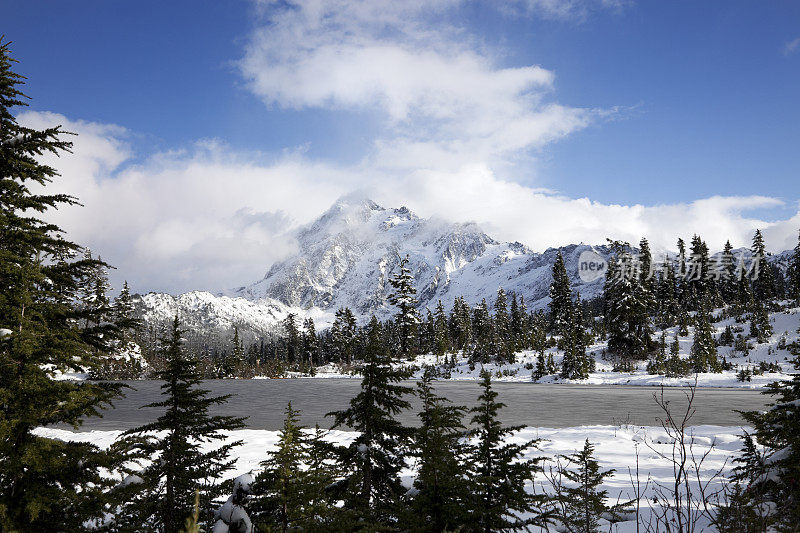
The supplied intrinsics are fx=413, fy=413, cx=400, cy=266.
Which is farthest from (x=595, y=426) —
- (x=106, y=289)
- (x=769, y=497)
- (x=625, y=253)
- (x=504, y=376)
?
(x=106, y=289)

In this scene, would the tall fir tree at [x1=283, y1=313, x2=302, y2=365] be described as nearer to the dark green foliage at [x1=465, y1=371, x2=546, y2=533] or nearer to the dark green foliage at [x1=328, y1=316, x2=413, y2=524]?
the dark green foliage at [x1=328, y1=316, x2=413, y2=524]

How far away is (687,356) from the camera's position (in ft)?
126

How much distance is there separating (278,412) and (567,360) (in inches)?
1023

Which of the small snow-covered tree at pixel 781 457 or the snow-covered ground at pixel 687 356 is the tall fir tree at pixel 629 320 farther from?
the small snow-covered tree at pixel 781 457

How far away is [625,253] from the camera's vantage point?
47812 mm

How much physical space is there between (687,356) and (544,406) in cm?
2515

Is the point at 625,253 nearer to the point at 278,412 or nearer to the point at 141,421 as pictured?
the point at 278,412

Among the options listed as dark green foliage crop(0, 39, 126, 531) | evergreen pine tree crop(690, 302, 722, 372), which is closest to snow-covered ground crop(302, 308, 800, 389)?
evergreen pine tree crop(690, 302, 722, 372)

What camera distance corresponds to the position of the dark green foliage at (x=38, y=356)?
456 cm

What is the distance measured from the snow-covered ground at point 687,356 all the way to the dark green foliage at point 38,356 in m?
24.0

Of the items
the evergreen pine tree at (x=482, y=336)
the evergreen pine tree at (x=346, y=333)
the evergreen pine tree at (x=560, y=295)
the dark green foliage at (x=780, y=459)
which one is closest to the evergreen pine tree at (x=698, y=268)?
the evergreen pine tree at (x=560, y=295)

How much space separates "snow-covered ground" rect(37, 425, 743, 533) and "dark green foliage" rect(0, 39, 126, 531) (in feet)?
16.8

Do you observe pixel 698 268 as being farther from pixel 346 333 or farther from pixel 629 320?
pixel 346 333

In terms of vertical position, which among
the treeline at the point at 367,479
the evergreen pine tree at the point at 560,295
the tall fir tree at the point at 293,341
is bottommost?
the tall fir tree at the point at 293,341
